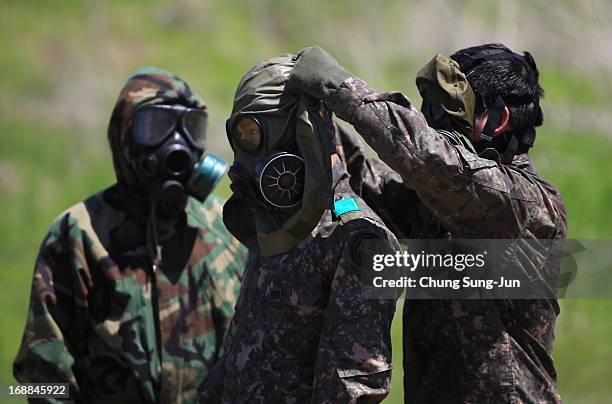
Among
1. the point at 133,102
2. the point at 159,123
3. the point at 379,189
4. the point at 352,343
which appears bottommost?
the point at 352,343

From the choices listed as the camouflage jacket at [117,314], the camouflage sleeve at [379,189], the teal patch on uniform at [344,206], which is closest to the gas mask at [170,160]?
the camouflage jacket at [117,314]

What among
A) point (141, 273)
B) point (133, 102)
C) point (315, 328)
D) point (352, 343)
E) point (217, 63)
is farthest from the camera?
point (217, 63)

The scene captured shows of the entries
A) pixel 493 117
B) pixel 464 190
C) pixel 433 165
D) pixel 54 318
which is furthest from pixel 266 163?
pixel 54 318

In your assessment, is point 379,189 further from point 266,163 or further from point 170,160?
point 170,160

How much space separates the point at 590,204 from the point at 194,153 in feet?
27.1

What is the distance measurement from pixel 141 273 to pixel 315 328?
1.99 meters

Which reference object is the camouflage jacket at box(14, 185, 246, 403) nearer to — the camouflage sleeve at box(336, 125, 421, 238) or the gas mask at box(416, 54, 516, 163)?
the camouflage sleeve at box(336, 125, 421, 238)

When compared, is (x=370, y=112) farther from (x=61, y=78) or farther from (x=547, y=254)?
(x=61, y=78)

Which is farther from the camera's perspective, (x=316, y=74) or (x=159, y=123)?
(x=159, y=123)

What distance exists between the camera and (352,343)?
12.8ft

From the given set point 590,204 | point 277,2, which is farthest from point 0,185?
point 590,204

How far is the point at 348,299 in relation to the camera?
3.95m

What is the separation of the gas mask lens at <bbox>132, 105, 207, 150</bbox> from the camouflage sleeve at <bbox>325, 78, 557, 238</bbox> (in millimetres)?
2119

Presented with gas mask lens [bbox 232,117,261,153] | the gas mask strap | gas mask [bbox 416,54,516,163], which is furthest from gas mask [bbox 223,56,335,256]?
the gas mask strap
